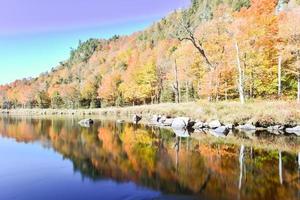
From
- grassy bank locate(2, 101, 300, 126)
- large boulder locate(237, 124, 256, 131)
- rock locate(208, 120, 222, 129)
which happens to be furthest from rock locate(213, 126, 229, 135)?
large boulder locate(237, 124, 256, 131)

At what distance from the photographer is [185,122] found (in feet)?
103

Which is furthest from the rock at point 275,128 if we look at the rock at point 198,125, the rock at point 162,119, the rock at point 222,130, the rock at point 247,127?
the rock at point 162,119

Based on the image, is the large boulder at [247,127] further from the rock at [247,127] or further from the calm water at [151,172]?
the calm water at [151,172]

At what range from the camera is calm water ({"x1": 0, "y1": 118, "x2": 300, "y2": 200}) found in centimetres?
1109

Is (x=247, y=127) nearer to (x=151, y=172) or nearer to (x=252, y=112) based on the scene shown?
(x=252, y=112)

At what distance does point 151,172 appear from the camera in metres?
13.9

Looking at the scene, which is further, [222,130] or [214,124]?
[214,124]

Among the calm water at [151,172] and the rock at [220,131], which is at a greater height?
the rock at [220,131]

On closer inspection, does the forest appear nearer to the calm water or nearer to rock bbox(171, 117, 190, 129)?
rock bbox(171, 117, 190, 129)

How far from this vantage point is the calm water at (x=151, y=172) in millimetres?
11086

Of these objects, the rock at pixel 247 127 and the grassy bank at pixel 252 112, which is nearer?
the grassy bank at pixel 252 112

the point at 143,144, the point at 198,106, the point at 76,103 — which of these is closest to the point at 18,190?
the point at 143,144

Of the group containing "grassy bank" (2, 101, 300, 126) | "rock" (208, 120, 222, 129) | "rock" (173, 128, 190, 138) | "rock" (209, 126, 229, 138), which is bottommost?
"rock" (173, 128, 190, 138)

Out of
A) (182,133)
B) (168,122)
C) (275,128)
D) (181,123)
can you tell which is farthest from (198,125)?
(275,128)
